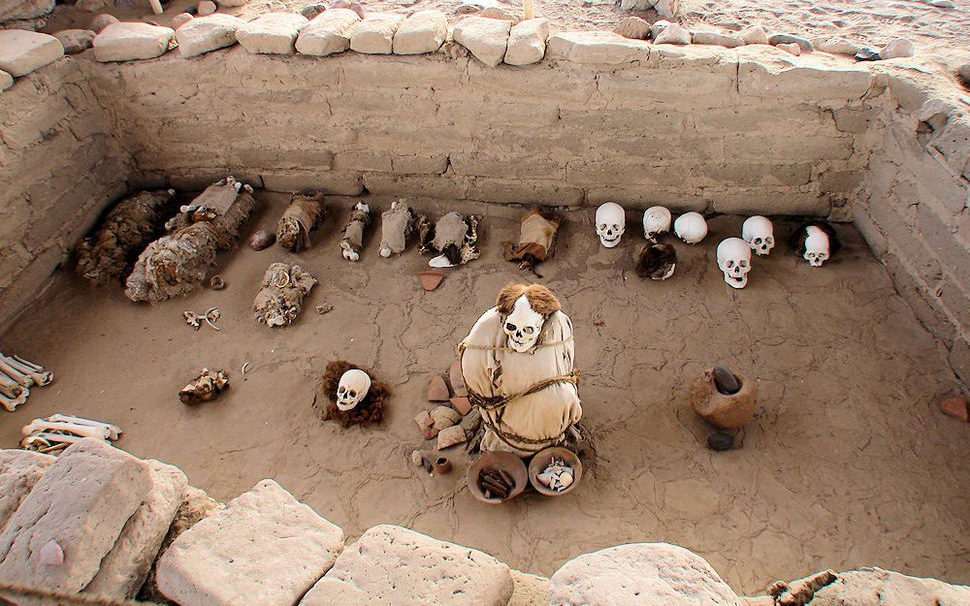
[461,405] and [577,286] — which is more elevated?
[577,286]

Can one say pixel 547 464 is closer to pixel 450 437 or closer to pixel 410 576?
pixel 450 437

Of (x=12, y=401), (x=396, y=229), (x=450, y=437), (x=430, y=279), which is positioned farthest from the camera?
(x=396, y=229)

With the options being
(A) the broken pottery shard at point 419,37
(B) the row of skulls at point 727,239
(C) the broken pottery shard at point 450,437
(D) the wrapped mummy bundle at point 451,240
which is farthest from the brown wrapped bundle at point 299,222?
(B) the row of skulls at point 727,239

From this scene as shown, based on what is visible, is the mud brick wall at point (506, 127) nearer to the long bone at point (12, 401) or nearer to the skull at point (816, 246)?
the skull at point (816, 246)

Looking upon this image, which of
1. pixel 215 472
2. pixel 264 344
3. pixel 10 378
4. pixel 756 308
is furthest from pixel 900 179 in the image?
pixel 10 378

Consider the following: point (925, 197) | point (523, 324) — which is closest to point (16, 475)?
point (523, 324)

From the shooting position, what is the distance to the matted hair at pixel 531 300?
2949 millimetres

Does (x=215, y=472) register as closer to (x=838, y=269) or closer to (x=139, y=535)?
(x=139, y=535)

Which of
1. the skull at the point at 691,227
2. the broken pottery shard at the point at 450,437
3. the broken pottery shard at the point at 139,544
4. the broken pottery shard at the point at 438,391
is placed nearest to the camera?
the broken pottery shard at the point at 139,544

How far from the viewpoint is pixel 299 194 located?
5520mm

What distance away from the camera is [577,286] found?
478cm

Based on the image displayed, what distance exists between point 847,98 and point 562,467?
320 cm

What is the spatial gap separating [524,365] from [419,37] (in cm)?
272

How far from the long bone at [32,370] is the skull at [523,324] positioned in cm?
353
